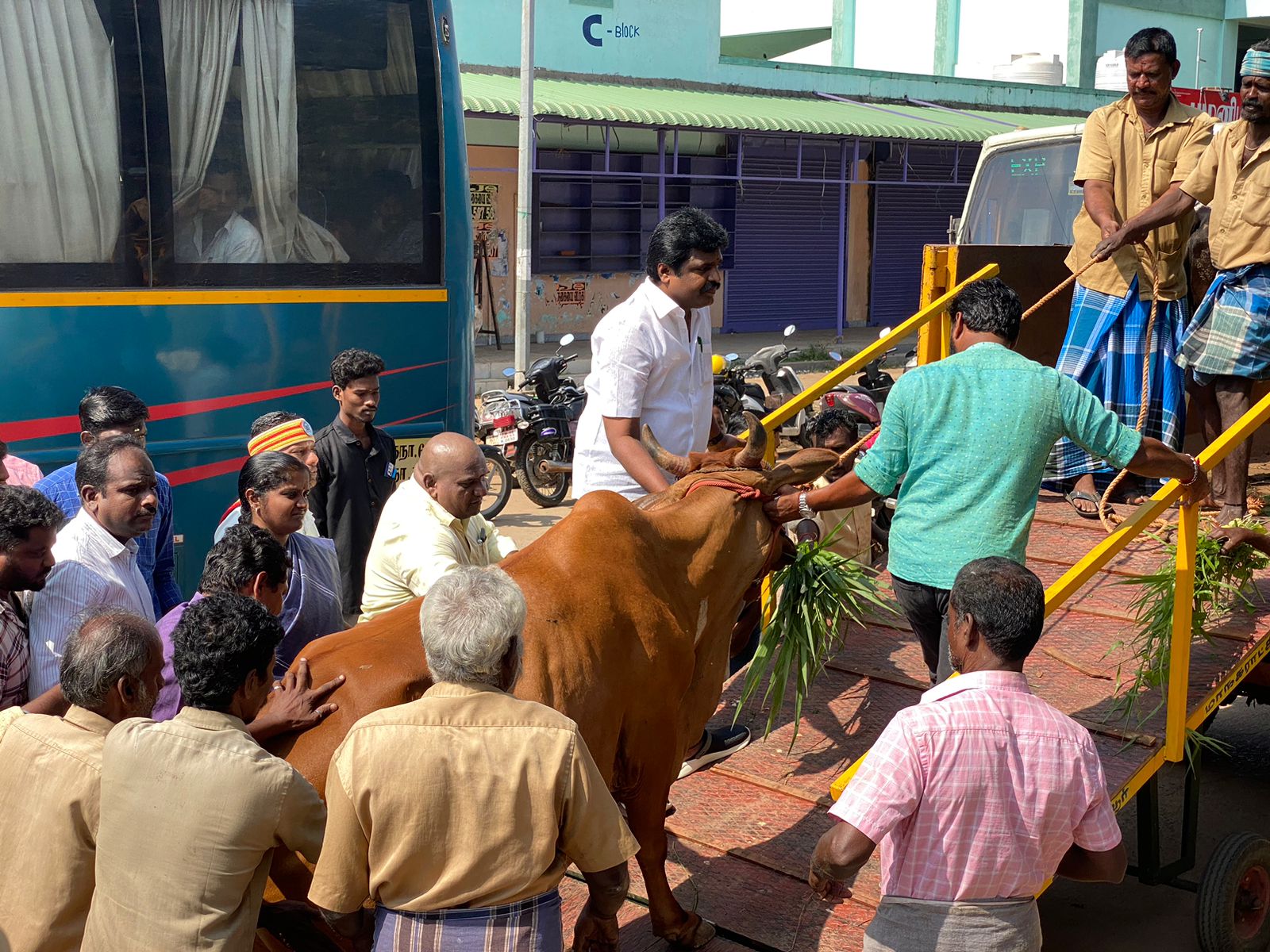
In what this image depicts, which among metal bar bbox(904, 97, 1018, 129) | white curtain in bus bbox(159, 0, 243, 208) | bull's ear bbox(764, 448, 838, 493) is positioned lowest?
bull's ear bbox(764, 448, 838, 493)

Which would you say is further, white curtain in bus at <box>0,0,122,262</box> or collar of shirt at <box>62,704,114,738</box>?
white curtain in bus at <box>0,0,122,262</box>

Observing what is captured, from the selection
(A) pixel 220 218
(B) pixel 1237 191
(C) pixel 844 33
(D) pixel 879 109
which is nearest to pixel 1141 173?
(B) pixel 1237 191

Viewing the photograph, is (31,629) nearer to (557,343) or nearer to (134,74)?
(134,74)

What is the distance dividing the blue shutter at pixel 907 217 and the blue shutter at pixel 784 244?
3.38ft

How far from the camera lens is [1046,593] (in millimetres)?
3480

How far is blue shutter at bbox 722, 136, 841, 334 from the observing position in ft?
70.1

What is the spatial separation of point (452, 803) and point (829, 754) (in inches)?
90.5

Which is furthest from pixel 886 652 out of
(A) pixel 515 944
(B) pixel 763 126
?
Result: (B) pixel 763 126

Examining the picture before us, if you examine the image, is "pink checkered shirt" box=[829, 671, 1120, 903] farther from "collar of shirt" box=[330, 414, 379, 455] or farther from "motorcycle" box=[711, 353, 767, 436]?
"motorcycle" box=[711, 353, 767, 436]

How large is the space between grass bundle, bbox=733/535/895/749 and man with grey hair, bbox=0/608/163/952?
7.10 ft

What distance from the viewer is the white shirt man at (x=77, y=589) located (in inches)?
135

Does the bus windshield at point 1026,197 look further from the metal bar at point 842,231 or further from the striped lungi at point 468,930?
the metal bar at point 842,231

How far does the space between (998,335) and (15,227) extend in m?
4.53

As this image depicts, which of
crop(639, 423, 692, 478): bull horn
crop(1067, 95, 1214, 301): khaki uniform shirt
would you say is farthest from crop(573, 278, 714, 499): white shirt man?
crop(1067, 95, 1214, 301): khaki uniform shirt
